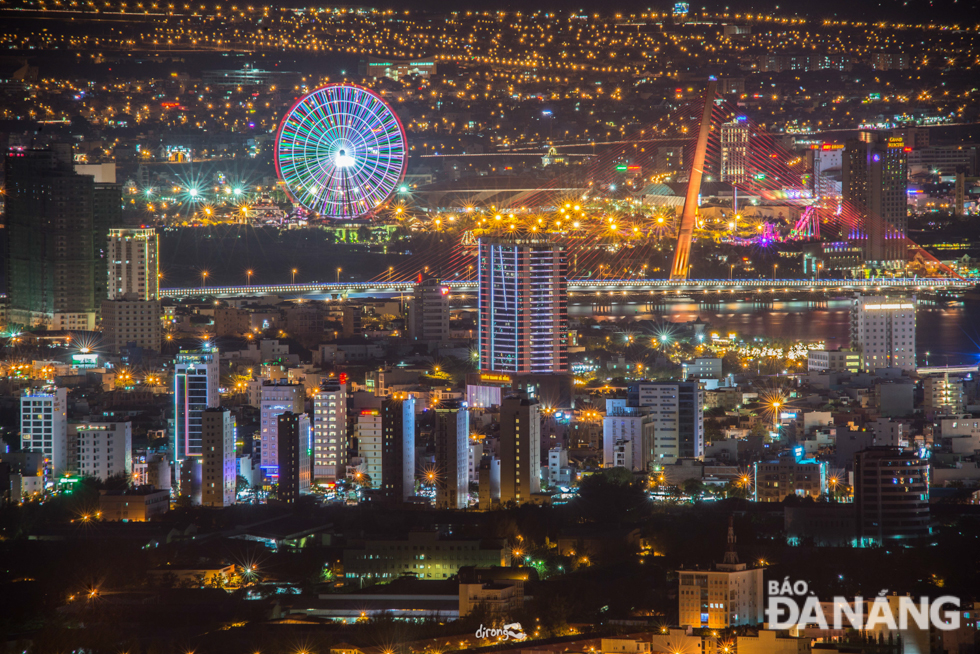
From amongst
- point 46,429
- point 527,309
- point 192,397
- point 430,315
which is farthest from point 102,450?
point 430,315

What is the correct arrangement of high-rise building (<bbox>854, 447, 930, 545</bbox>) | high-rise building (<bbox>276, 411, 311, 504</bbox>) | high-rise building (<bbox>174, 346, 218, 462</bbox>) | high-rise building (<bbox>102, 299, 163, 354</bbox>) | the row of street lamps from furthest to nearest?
the row of street lamps → high-rise building (<bbox>102, 299, 163, 354</bbox>) → high-rise building (<bbox>174, 346, 218, 462</bbox>) → high-rise building (<bbox>276, 411, 311, 504</bbox>) → high-rise building (<bbox>854, 447, 930, 545</bbox>)

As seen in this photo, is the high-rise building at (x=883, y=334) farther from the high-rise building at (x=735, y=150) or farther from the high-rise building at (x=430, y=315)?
the high-rise building at (x=735, y=150)

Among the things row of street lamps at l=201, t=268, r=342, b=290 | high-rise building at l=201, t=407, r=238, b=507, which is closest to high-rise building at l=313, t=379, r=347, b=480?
high-rise building at l=201, t=407, r=238, b=507

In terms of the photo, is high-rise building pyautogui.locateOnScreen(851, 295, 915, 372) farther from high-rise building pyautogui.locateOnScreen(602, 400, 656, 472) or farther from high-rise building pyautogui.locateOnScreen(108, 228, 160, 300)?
high-rise building pyautogui.locateOnScreen(108, 228, 160, 300)

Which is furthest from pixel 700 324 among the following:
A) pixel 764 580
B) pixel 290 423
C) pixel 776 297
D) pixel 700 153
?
pixel 764 580

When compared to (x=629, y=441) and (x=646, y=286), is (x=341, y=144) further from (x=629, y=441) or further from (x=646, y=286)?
(x=629, y=441)
